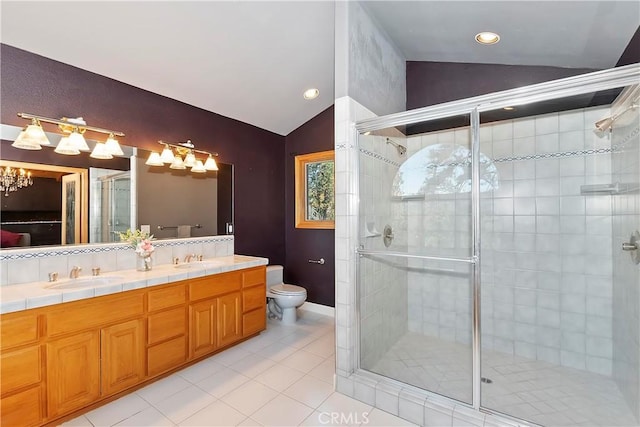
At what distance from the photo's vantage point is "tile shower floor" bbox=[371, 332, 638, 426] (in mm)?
1843

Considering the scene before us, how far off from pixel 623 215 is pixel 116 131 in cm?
389

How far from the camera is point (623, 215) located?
2096 mm

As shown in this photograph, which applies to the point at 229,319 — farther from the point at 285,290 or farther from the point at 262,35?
the point at 262,35

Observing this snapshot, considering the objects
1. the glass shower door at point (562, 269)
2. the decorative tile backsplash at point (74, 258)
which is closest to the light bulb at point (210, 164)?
the decorative tile backsplash at point (74, 258)

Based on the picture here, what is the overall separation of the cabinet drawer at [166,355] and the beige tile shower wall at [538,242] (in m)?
2.29

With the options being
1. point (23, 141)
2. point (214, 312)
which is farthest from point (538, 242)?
point (23, 141)

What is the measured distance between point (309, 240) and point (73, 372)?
2563 mm

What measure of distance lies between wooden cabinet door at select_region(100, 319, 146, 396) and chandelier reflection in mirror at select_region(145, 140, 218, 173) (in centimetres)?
146

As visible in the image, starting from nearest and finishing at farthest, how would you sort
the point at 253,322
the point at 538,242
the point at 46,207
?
the point at 46,207 → the point at 538,242 → the point at 253,322

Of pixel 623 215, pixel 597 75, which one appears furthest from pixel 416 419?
pixel 597 75

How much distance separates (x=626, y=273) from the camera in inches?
81.2

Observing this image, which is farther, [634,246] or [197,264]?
[197,264]

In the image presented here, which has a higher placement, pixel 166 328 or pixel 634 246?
pixel 634 246

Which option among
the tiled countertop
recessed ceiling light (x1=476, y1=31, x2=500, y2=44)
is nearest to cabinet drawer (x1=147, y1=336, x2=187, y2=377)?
the tiled countertop
